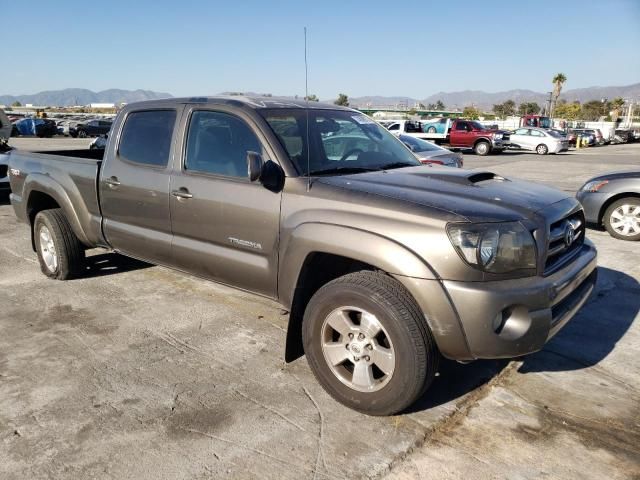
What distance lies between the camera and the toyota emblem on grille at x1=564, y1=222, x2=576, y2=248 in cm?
323

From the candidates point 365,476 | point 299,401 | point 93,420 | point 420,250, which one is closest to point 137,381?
point 93,420

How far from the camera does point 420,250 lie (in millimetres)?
2727

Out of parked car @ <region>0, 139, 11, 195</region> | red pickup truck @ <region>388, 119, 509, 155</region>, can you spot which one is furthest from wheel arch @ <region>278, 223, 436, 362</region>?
red pickup truck @ <region>388, 119, 509, 155</region>

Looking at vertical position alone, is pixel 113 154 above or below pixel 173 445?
above

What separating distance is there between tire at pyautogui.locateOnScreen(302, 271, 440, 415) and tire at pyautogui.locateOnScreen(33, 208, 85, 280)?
3.05m

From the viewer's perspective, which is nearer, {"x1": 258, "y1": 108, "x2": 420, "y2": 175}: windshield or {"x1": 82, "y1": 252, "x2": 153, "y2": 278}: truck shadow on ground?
{"x1": 258, "y1": 108, "x2": 420, "y2": 175}: windshield

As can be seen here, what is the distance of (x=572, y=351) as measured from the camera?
387 centimetres

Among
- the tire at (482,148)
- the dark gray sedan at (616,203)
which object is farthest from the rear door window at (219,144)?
the tire at (482,148)

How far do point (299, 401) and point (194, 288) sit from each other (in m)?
2.33

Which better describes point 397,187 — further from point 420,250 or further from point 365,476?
point 365,476

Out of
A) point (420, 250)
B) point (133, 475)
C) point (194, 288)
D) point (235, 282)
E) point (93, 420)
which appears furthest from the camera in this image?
point (194, 288)

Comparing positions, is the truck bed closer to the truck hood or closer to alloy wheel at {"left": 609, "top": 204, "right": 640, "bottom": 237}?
the truck hood

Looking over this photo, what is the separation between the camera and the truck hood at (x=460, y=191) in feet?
9.33

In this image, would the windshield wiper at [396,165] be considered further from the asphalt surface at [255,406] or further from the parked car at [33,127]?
the parked car at [33,127]
